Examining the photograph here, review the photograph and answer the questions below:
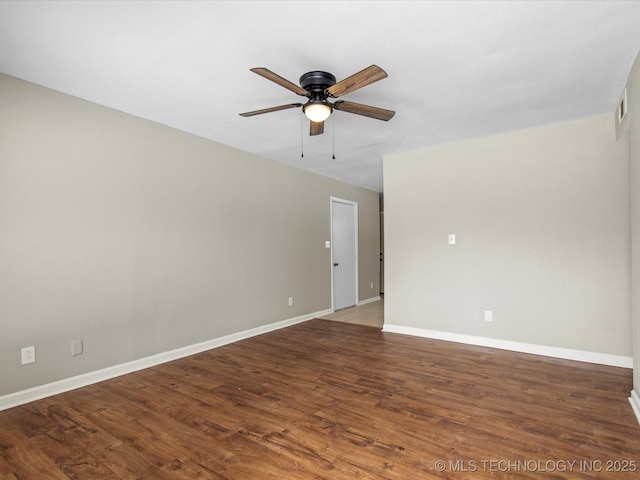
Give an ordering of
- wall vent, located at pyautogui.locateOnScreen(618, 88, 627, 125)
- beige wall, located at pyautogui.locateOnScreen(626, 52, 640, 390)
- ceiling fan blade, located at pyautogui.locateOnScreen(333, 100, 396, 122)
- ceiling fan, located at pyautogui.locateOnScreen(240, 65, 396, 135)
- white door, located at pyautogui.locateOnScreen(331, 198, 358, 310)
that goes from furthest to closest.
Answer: white door, located at pyautogui.locateOnScreen(331, 198, 358, 310)
wall vent, located at pyautogui.locateOnScreen(618, 88, 627, 125)
ceiling fan blade, located at pyautogui.locateOnScreen(333, 100, 396, 122)
beige wall, located at pyautogui.locateOnScreen(626, 52, 640, 390)
ceiling fan, located at pyautogui.locateOnScreen(240, 65, 396, 135)

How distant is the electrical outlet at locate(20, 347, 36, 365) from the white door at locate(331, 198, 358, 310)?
4172mm

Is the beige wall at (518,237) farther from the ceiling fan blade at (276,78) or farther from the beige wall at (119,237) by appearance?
the ceiling fan blade at (276,78)

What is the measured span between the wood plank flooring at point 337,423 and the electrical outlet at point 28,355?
0.32 metres

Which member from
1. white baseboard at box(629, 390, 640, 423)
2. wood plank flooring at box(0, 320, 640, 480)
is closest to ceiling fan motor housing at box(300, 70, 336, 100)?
wood plank flooring at box(0, 320, 640, 480)

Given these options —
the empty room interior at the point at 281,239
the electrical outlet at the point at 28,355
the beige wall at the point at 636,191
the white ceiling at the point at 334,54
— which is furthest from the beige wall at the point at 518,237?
the electrical outlet at the point at 28,355

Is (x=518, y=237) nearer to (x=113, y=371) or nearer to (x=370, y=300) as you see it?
(x=370, y=300)

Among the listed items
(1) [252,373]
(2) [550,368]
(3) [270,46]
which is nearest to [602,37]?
(3) [270,46]

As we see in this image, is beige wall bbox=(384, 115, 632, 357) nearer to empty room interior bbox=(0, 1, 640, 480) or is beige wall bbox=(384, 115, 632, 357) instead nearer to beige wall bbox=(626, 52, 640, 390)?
empty room interior bbox=(0, 1, 640, 480)

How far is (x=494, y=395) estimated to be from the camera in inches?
102

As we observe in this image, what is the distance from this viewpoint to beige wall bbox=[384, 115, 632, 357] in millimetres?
3219

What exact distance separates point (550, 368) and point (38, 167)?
15.5 ft

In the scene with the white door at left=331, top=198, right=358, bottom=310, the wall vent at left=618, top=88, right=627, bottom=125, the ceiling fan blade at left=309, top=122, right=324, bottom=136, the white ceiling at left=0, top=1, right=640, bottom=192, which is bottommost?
the white door at left=331, top=198, right=358, bottom=310

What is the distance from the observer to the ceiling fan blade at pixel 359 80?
1.94 meters

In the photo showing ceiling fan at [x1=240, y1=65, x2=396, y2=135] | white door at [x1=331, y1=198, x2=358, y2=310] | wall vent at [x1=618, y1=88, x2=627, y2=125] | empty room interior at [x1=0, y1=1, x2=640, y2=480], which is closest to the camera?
empty room interior at [x1=0, y1=1, x2=640, y2=480]
